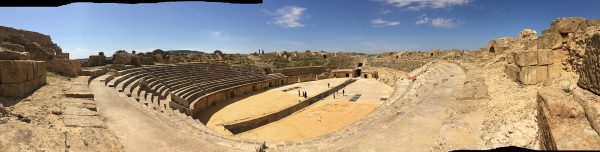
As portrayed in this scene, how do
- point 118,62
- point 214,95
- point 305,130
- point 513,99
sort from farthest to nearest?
1. point 118,62
2. point 214,95
3. point 305,130
4. point 513,99

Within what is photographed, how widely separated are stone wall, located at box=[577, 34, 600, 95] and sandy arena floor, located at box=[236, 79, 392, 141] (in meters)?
12.1

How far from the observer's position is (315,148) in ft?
32.7

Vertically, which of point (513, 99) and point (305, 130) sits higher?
point (513, 99)

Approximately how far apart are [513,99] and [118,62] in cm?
2647

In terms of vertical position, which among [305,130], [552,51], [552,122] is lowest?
Result: [305,130]

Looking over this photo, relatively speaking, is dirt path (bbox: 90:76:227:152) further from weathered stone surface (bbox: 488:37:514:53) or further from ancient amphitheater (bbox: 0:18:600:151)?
weathered stone surface (bbox: 488:37:514:53)

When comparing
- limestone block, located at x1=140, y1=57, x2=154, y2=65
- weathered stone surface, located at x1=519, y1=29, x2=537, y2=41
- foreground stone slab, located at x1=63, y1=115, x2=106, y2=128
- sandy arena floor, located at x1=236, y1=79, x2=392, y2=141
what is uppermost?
weathered stone surface, located at x1=519, y1=29, x2=537, y2=41

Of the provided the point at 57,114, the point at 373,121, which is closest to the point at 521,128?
the point at 373,121

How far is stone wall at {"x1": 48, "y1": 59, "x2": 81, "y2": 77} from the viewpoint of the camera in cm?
1599

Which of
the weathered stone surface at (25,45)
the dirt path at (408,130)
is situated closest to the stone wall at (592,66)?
the dirt path at (408,130)

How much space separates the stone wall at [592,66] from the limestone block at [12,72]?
1310 cm

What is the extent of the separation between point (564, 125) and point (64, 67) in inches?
782

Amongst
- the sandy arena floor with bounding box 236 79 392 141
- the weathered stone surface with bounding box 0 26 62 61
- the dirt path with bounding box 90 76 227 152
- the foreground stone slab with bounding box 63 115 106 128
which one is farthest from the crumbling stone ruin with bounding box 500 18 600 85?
the weathered stone surface with bounding box 0 26 62 61

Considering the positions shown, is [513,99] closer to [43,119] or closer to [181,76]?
[43,119]
